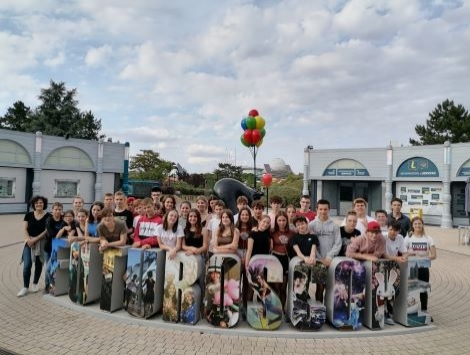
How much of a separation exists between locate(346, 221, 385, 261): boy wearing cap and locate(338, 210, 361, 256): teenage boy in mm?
173

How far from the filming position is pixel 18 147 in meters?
20.6

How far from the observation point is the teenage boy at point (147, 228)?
5.35m

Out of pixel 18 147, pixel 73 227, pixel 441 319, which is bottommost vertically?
pixel 441 319

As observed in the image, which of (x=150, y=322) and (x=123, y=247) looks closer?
(x=150, y=322)

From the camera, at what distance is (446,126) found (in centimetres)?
3547

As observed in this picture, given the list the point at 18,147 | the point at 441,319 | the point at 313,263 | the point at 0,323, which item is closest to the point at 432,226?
the point at 441,319

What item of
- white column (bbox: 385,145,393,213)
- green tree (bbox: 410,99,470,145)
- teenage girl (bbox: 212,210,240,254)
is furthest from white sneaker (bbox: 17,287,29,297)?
green tree (bbox: 410,99,470,145)

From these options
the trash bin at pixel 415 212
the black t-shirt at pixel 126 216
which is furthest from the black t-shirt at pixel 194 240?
the trash bin at pixel 415 212

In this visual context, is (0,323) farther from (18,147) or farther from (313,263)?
(18,147)

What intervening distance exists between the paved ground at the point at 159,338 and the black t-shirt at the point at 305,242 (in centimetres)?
110

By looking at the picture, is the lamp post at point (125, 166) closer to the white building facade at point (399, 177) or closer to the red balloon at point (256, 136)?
the white building facade at point (399, 177)

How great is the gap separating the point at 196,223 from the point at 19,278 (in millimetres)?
4357

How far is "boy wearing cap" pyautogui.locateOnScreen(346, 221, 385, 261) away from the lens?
4.95 m

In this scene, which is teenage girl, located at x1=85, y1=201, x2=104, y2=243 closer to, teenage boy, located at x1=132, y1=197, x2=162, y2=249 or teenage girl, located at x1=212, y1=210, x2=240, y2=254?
teenage boy, located at x1=132, y1=197, x2=162, y2=249
